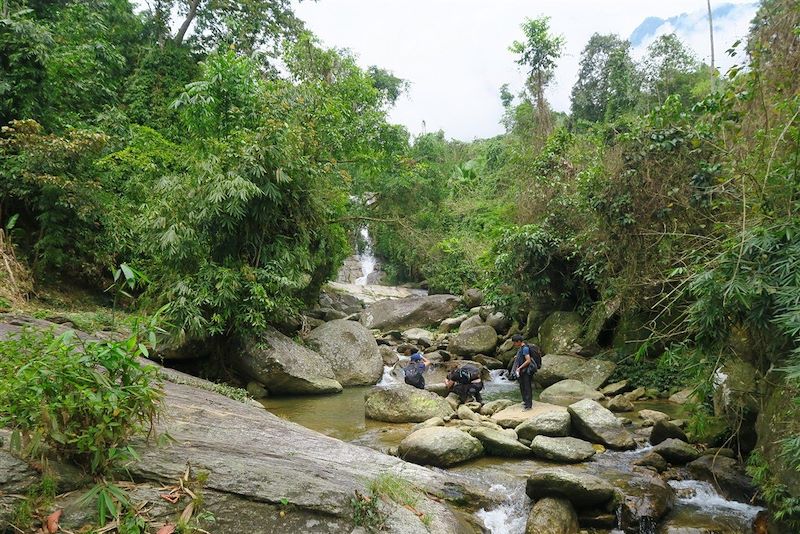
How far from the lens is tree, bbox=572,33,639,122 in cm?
3041

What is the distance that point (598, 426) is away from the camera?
877 centimetres

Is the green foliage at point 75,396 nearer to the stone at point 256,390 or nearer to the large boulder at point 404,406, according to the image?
the large boulder at point 404,406

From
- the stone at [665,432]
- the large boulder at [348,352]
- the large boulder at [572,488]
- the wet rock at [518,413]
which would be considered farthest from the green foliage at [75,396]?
the large boulder at [348,352]

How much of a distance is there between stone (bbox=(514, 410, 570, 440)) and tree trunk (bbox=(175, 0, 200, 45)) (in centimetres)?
2072

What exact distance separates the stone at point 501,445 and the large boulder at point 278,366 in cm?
501

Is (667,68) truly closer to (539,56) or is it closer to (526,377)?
(539,56)

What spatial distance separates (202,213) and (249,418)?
20.7 feet

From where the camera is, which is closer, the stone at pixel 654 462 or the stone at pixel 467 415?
the stone at pixel 654 462

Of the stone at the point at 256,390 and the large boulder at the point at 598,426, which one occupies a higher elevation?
the large boulder at the point at 598,426

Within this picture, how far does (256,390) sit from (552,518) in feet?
25.6

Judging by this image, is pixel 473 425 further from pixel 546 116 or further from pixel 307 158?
pixel 546 116

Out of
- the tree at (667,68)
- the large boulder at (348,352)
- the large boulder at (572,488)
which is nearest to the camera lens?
the large boulder at (572,488)

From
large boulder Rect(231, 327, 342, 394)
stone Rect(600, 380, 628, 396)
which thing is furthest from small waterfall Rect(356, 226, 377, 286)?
stone Rect(600, 380, 628, 396)

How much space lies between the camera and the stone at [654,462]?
7668 mm
